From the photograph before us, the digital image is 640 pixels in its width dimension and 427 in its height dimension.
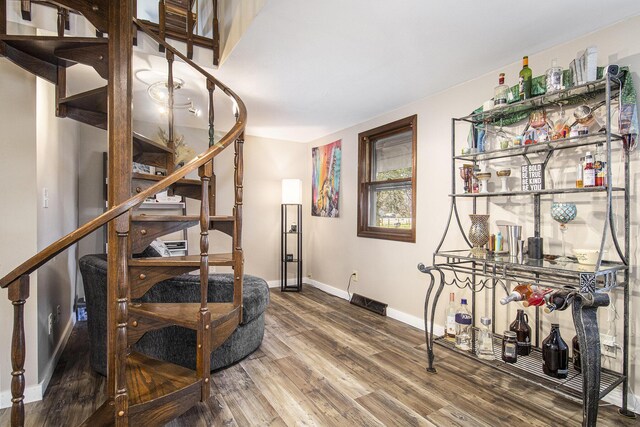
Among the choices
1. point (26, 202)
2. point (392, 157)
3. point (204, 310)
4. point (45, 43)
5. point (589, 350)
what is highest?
point (45, 43)

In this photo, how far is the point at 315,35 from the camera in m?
2.07

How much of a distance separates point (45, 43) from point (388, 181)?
3073 millimetres

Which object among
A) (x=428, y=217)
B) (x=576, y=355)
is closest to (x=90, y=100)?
(x=428, y=217)

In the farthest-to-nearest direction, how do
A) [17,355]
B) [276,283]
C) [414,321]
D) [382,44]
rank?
[276,283]
[414,321]
[382,44]
[17,355]

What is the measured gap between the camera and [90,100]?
6.52 ft

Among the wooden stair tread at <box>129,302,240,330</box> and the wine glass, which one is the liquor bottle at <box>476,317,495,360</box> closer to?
the wine glass

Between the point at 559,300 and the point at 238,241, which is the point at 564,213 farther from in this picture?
the point at 238,241

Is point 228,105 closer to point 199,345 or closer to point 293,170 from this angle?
point 293,170

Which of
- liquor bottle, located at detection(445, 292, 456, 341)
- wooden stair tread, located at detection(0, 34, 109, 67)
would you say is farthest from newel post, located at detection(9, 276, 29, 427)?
liquor bottle, located at detection(445, 292, 456, 341)

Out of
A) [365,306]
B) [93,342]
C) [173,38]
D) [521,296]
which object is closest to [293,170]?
[365,306]

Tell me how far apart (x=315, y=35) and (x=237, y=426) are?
2.42 metres

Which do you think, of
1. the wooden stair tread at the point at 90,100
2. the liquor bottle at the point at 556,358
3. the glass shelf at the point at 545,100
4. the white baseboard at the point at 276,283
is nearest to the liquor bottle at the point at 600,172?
the glass shelf at the point at 545,100

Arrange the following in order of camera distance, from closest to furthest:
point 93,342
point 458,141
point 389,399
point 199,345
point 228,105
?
1. point 199,345
2. point 389,399
3. point 93,342
4. point 458,141
5. point 228,105

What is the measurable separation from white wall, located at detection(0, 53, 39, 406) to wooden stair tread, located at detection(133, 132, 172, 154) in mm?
561
